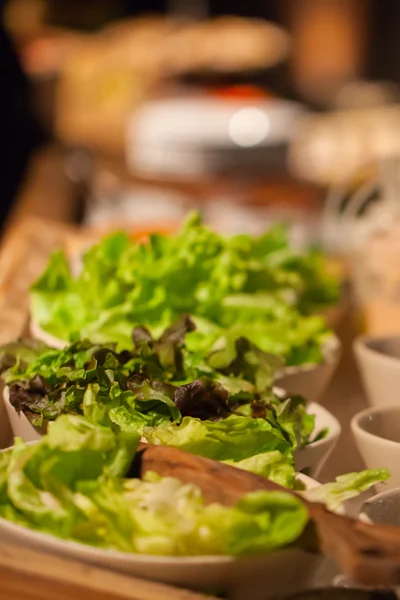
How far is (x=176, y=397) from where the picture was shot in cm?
115

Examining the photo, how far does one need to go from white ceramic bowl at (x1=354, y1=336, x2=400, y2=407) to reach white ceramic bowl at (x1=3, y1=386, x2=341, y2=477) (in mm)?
250

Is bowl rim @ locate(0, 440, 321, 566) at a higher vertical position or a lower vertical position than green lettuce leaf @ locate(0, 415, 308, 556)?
lower

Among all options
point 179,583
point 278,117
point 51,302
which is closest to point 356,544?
point 179,583

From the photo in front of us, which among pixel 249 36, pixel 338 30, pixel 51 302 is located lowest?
pixel 338 30

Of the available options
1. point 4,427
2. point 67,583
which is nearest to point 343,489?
point 67,583

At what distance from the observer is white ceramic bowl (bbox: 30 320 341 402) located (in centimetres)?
150

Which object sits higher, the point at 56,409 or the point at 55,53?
the point at 56,409

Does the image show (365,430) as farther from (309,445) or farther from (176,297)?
(176,297)

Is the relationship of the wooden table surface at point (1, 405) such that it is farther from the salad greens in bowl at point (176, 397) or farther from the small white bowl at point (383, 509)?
the small white bowl at point (383, 509)

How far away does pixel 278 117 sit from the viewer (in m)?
4.77

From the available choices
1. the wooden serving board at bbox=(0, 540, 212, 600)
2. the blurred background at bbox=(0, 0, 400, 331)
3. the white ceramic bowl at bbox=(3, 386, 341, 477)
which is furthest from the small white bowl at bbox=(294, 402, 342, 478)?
the blurred background at bbox=(0, 0, 400, 331)

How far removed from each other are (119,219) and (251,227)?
493 millimetres

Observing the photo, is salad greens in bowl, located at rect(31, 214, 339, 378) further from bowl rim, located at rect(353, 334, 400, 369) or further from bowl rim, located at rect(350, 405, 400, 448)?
bowl rim, located at rect(350, 405, 400, 448)

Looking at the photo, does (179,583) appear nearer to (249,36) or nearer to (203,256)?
(203,256)
